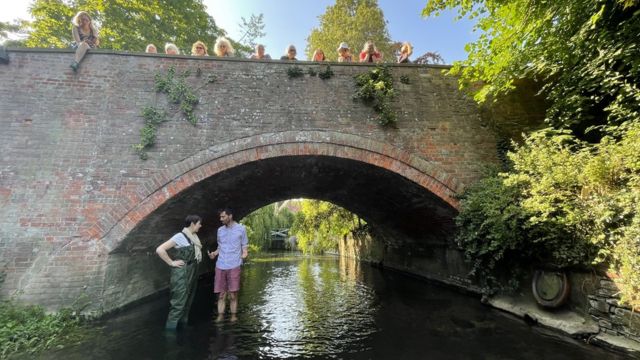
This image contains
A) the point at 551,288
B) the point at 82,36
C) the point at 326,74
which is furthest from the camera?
the point at 326,74

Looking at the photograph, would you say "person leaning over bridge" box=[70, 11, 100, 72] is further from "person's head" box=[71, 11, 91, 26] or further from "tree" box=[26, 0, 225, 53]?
"tree" box=[26, 0, 225, 53]

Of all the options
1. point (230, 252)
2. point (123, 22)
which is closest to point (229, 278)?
point (230, 252)

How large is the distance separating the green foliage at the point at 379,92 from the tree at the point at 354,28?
12220 mm

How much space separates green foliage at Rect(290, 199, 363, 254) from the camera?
16.4 m

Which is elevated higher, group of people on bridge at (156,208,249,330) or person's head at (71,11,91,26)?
person's head at (71,11,91,26)

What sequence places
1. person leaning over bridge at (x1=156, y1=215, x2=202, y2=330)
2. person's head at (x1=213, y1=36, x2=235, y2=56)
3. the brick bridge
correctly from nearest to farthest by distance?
person leaning over bridge at (x1=156, y1=215, x2=202, y2=330), the brick bridge, person's head at (x1=213, y1=36, x2=235, y2=56)

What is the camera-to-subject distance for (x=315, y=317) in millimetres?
5613

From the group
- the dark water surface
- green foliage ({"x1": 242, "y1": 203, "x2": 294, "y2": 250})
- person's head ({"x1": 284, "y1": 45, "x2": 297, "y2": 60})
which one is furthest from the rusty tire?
green foliage ({"x1": 242, "y1": 203, "x2": 294, "y2": 250})

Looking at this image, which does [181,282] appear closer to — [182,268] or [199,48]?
[182,268]

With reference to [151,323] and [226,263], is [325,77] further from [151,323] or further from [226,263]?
[151,323]

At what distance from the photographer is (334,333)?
4754 mm

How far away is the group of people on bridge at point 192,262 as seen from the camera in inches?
183

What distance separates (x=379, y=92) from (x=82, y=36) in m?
6.30

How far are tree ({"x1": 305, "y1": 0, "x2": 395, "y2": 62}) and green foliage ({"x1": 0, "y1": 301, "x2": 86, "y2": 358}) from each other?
17.0 m
